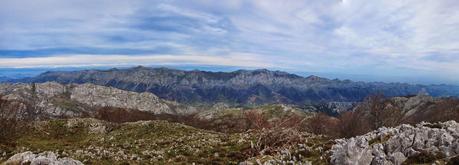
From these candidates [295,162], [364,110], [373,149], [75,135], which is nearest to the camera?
[373,149]

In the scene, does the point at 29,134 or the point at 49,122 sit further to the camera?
the point at 49,122

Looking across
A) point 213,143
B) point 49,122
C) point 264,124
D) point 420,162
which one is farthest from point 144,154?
point 49,122

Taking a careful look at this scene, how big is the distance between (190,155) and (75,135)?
65.4 m

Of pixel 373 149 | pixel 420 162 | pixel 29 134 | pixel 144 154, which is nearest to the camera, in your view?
pixel 420 162

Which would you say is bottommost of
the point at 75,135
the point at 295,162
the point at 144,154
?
the point at 75,135

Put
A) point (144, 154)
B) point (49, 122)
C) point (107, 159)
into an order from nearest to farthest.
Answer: point (107, 159) → point (144, 154) → point (49, 122)

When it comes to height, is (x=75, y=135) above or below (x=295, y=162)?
below

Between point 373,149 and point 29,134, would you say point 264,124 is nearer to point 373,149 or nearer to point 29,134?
point 373,149

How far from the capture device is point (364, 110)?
15512 cm

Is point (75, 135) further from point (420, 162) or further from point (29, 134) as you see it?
point (420, 162)

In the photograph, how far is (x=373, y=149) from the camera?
24.9 m

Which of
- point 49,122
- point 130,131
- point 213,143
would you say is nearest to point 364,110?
point 130,131

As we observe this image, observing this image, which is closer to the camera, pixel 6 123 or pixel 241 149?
pixel 241 149

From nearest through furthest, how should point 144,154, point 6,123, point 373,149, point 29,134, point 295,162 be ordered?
point 373,149, point 295,162, point 144,154, point 6,123, point 29,134
